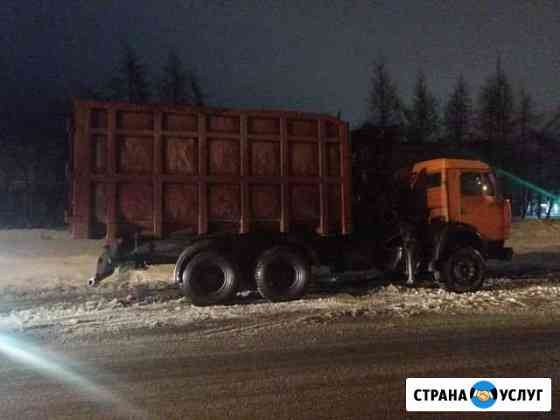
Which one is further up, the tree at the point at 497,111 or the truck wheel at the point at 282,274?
the tree at the point at 497,111

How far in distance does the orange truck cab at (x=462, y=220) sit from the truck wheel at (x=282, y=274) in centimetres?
277

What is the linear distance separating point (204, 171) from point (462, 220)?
17.8ft

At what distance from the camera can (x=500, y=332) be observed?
722 cm

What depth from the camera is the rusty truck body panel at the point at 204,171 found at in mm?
8906

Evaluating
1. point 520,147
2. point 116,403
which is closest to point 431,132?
point 520,147

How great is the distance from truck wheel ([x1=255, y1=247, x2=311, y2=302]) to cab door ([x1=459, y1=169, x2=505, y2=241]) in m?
3.66

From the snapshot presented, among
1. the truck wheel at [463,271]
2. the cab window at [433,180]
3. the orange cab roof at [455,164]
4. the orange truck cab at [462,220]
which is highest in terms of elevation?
the orange cab roof at [455,164]

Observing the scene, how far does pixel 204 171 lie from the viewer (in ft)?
30.5

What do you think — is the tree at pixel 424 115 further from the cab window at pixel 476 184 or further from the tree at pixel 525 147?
the cab window at pixel 476 184

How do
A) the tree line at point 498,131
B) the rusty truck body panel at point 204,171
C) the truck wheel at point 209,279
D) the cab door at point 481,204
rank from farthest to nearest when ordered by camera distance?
1. the tree line at point 498,131
2. the cab door at point 481,204
3. the truck wheel at point 209,279
4. the rusty truck body panel at point 204,171

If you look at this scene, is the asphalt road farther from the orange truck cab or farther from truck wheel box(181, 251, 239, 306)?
the orange truck cab

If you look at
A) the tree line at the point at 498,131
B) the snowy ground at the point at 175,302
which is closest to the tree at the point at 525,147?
the tree line at the point at 498,131

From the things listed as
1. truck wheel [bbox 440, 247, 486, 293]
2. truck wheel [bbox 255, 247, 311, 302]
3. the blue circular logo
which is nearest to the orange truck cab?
truck wheel [bbox 440, 247, 486, 293]

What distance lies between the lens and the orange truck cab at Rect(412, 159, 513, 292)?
34.8 ft
